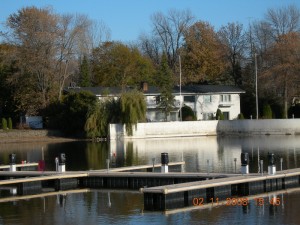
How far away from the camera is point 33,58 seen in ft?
232

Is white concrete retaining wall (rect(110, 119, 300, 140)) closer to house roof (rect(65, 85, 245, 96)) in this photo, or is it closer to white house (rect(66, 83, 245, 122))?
white house (rect(66, 83, 245, 122))

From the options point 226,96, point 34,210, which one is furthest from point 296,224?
point 226,96

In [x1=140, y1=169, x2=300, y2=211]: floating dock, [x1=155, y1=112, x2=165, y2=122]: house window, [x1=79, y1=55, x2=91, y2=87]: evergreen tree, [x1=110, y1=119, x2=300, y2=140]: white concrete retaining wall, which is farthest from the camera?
[x1=79, y1=55, x2=91, y2=87]: evergreen tree

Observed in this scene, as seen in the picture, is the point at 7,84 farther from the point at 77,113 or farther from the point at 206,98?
the point at 206,98

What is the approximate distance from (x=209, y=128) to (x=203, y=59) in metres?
20.0

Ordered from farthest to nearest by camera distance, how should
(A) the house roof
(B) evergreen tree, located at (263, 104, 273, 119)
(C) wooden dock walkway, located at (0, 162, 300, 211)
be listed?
1. (A) the house roof
2. (B) evergreen tree, located at (263, 104, 273, 119)
3. (C) wooden dock walkway, located at (0, 162, 300, 211)

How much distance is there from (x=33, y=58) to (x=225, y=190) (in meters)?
50.3

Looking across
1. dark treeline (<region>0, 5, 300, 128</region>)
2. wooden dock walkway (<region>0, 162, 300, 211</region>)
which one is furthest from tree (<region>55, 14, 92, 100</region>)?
wooden dock walkway (<region>0, 162, 300, 211</region>)

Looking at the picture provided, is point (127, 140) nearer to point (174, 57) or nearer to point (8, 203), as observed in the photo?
point (174, 57)
